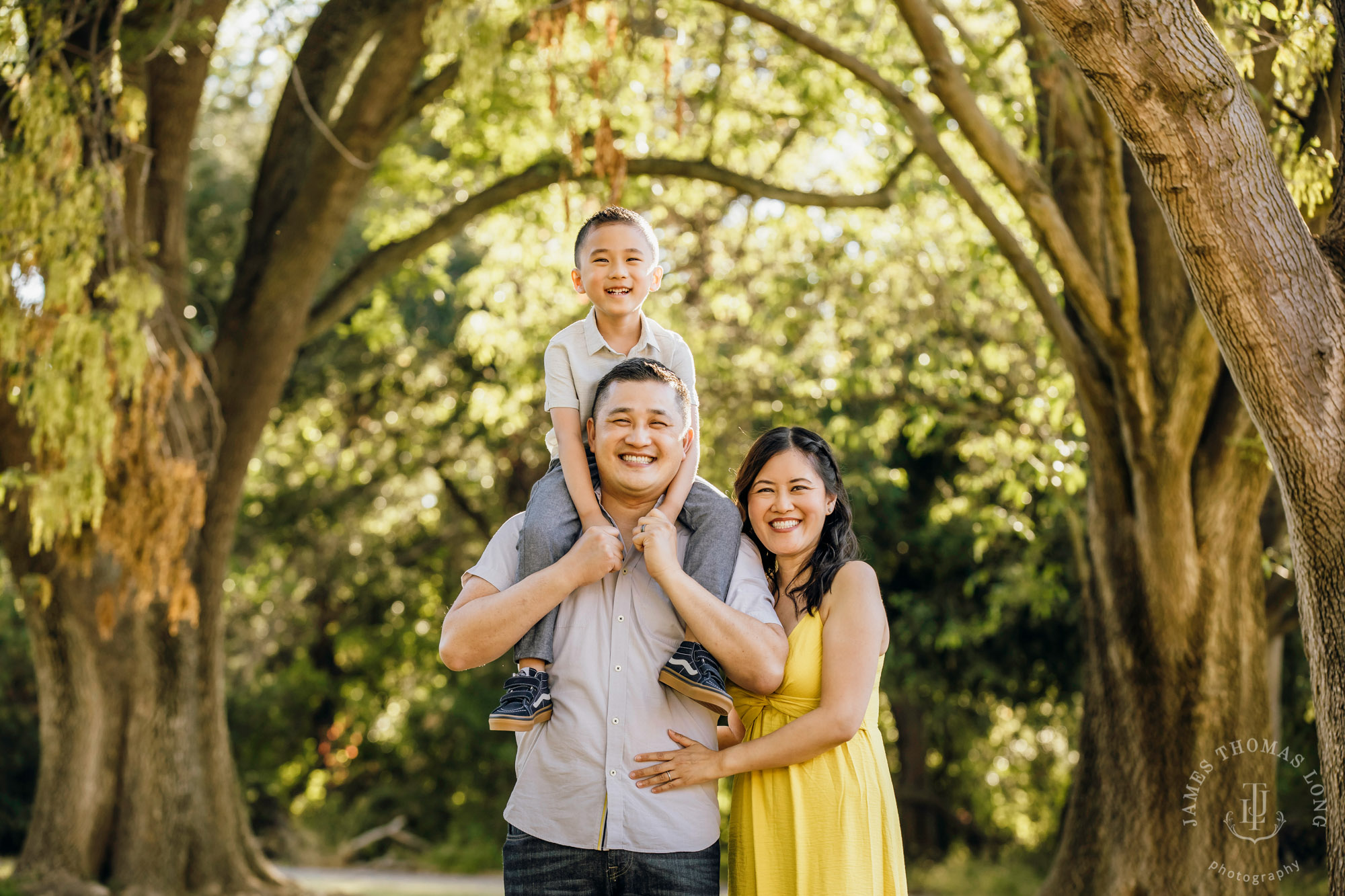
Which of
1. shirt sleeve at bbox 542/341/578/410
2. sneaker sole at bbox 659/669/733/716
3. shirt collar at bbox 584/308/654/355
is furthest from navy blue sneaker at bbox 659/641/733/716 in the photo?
shirt collar at bbox 584/308/654/355

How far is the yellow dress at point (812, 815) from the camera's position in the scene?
8.32ft

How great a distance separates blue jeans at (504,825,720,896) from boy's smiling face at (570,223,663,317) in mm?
1572

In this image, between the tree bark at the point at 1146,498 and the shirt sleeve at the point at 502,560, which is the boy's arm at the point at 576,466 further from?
the tree bark at the point at 1146,498

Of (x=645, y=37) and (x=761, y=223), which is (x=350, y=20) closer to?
(x=645, y=37)

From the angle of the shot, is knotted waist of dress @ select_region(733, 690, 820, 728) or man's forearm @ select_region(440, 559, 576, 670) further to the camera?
knotted waist of dress @ select_region(733, 690, 820, 728)

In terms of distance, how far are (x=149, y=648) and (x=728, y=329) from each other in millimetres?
6244

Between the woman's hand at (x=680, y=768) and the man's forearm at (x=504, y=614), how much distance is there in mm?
390

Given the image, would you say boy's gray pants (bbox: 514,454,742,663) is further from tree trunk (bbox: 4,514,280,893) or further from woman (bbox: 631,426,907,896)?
tree trunk (bbox: 4,514,280,893)

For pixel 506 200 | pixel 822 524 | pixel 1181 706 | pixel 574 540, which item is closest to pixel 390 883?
pixel 506 200

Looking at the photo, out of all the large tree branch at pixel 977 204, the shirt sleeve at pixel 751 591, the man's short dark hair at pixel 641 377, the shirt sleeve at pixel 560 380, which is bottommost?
the shirt sleeve at pixel 751 591

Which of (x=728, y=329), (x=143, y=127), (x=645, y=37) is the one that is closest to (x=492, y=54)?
(x=143, y=127)

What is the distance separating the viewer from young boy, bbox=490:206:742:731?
2.47 metres

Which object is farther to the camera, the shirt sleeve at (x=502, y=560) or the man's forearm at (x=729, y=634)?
the shirt sleeve at (x=502, y=560)

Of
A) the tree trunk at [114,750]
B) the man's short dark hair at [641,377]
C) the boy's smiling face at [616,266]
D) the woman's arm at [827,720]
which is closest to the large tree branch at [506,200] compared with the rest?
the tree trunk at [114,750]
